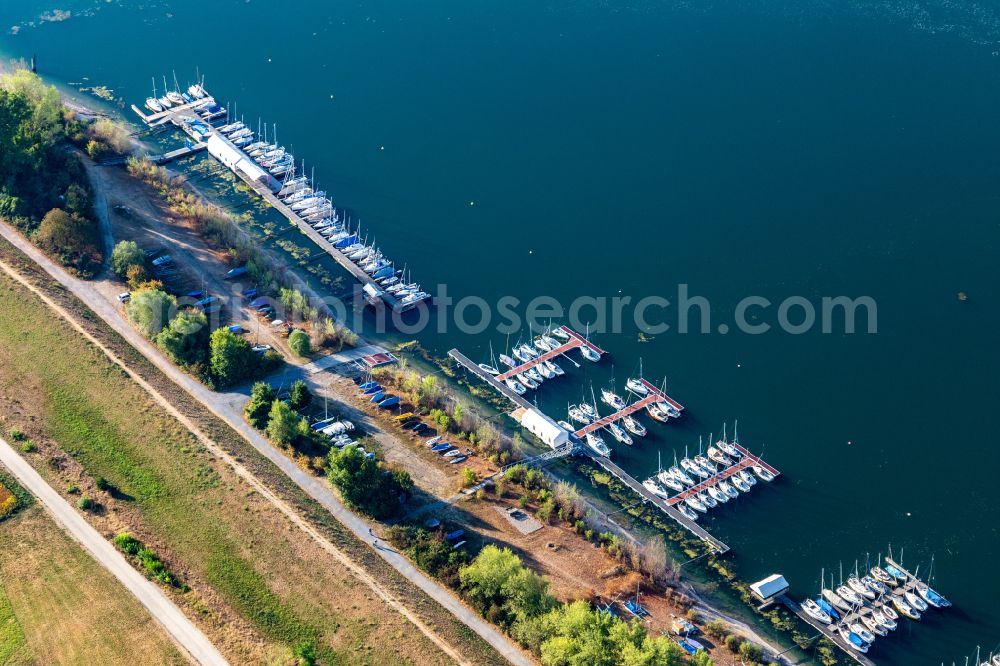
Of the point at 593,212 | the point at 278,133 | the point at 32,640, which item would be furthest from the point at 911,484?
the point at 278,133

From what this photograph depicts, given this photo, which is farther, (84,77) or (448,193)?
(84,77)

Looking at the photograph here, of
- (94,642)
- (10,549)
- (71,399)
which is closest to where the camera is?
(94,642)

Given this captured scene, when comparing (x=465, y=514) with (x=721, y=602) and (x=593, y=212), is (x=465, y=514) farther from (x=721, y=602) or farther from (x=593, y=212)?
(x=593, y=212)

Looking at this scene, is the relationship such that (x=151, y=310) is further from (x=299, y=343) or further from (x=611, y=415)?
(x=611, y=415)

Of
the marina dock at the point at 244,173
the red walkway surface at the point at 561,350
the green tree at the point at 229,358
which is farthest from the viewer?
the marina dock at the point at 244,173

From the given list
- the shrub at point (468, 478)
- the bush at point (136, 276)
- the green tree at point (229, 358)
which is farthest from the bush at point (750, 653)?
the bush at point (136, 276)

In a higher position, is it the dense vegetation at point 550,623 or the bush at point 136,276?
the bush at point 136,276

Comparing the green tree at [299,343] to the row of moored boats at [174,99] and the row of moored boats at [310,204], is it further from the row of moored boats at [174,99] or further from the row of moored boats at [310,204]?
the row of moored boats at [174,99]
